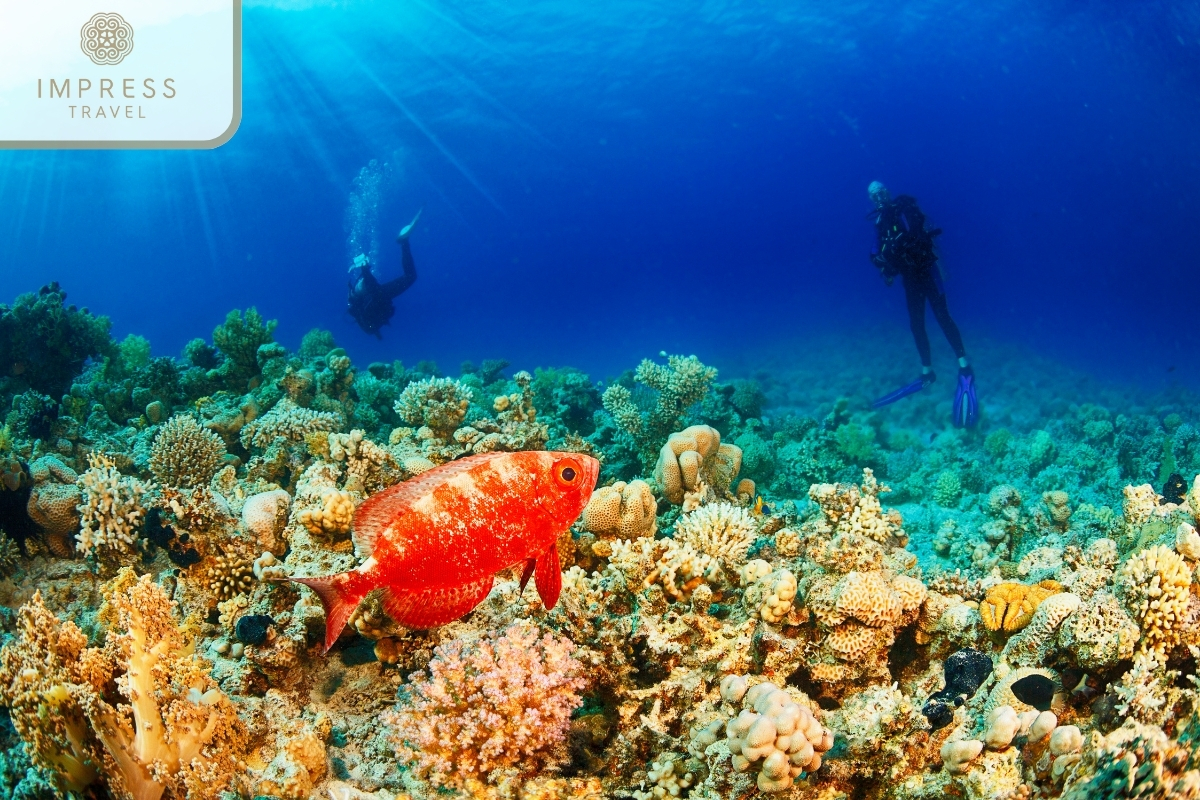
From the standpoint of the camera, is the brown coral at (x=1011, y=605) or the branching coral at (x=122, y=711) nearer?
the branching coral at (x=122, y=711)

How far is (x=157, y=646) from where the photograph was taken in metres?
2.71

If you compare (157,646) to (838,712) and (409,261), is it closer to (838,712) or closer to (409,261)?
(838,712)

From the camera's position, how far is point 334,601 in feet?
6.78

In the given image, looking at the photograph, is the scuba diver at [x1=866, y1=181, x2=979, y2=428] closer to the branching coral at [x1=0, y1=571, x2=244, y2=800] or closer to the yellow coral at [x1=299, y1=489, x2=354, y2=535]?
the yellow coral at [x1=299, y1=489, x2=354, y2=535]

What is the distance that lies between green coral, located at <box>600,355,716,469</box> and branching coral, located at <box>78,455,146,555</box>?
4763mm

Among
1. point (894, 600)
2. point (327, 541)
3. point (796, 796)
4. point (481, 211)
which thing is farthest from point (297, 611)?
point (481, 211)

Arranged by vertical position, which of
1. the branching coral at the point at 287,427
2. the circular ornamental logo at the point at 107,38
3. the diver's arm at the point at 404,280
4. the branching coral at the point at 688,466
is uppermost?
the diver's arm at the point at 404,280

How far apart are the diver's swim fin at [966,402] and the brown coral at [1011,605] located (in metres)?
12.5

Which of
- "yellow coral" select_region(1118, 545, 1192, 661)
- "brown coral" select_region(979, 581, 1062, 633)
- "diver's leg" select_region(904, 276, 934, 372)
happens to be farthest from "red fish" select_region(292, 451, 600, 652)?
"diver's leg" select_region(904, 276, 934, 372)

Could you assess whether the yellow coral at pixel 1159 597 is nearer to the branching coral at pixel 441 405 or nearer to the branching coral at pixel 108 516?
the branching coral at pixel 441 405

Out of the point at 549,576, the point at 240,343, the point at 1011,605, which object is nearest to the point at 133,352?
the point at 240,343

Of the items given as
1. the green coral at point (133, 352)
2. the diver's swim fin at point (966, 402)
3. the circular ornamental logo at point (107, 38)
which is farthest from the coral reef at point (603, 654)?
the diver's swim fin at point (966, 402)

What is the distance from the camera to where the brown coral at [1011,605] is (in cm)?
307

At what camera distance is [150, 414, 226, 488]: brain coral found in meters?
5.50
